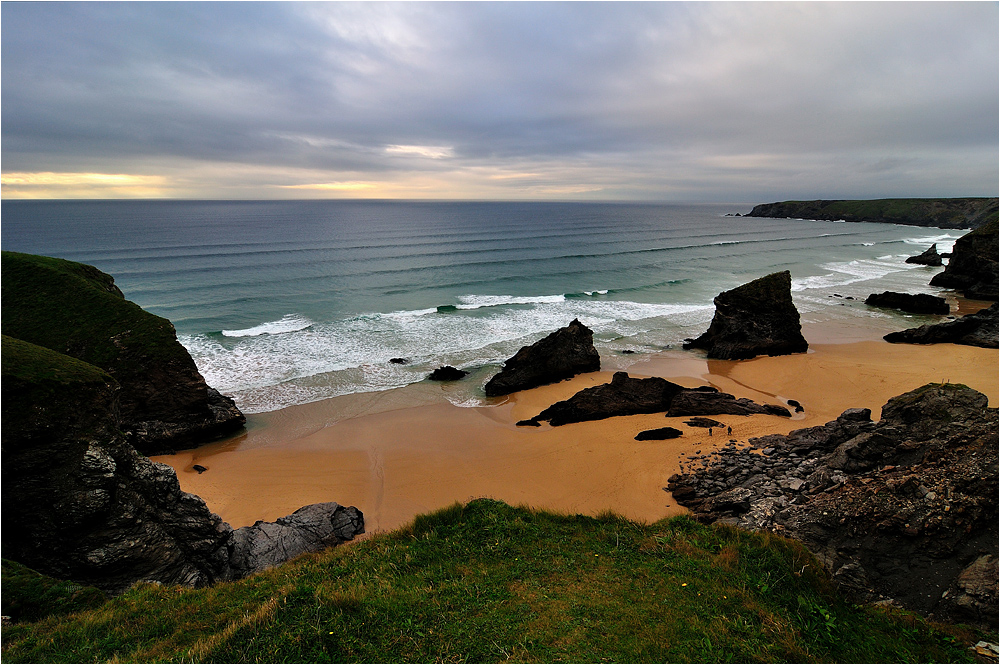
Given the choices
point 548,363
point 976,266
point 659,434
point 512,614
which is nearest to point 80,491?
point 512,614

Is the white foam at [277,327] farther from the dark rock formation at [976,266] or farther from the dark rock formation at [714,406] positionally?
the dark rock formation at [976,266]

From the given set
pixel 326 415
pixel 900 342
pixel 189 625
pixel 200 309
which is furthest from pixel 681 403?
pixel 200 309

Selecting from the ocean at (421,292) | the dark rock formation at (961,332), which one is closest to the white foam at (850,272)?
the ocean at (421,292)

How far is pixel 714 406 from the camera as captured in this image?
17422mm

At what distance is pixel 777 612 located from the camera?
6.45m

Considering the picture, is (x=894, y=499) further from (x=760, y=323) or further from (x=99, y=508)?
(x=760, y=323)

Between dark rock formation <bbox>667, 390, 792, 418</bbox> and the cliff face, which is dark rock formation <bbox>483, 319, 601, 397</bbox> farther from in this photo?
the cliff face

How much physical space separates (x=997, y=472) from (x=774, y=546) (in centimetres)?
390

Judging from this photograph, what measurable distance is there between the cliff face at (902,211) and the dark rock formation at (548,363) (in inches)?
5594

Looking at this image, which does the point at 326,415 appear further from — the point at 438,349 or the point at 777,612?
the point at 777,612

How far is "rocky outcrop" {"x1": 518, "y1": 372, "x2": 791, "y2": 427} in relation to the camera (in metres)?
17.4

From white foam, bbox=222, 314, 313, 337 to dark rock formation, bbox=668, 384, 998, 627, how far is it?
27.3 m

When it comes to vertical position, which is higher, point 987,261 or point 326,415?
point 987,261

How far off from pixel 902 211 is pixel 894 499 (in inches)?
7390
